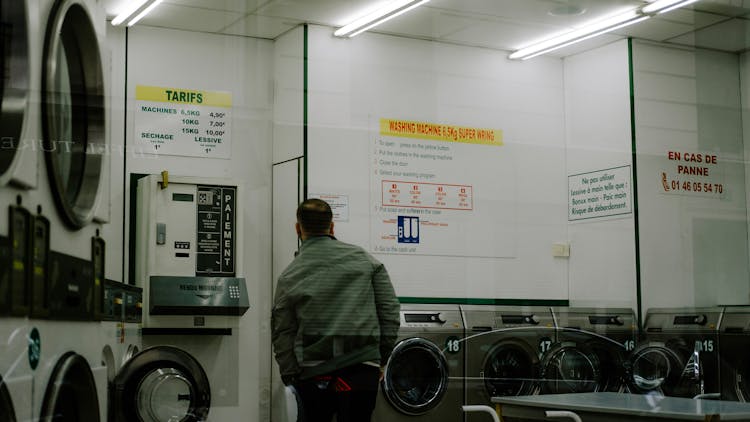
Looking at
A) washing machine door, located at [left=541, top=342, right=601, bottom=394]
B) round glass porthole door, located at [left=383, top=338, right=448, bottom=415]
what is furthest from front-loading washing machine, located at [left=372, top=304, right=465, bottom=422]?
washing machine door, located at [left=541, top=342, right=601, bottom=394]

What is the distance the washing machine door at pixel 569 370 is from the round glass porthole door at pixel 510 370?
0.08m

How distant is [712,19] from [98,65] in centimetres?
353

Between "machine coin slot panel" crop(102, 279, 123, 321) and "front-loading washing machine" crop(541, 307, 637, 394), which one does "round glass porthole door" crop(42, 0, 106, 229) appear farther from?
"front-loading washing machine" crop(541, 307, 637, 394)

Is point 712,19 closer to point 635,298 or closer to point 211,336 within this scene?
point 635,298

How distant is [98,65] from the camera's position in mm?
2881

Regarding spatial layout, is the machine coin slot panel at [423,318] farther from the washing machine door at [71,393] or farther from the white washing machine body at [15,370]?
the white washing machine body at [15,370]

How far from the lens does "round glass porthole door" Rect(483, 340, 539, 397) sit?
443cm

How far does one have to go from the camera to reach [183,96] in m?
3.46

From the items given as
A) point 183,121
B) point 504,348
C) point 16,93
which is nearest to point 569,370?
point 504,348

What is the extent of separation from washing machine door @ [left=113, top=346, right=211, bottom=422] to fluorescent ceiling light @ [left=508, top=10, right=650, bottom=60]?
7.49 feet

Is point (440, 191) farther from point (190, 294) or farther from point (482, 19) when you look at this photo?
point (190, 294)

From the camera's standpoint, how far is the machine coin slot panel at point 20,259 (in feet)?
7.29

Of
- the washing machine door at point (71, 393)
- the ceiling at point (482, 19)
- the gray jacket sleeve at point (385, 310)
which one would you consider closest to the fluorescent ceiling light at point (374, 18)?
the ceiling at point (482, 19)

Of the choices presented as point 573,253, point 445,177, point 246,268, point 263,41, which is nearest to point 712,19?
point 573,253
